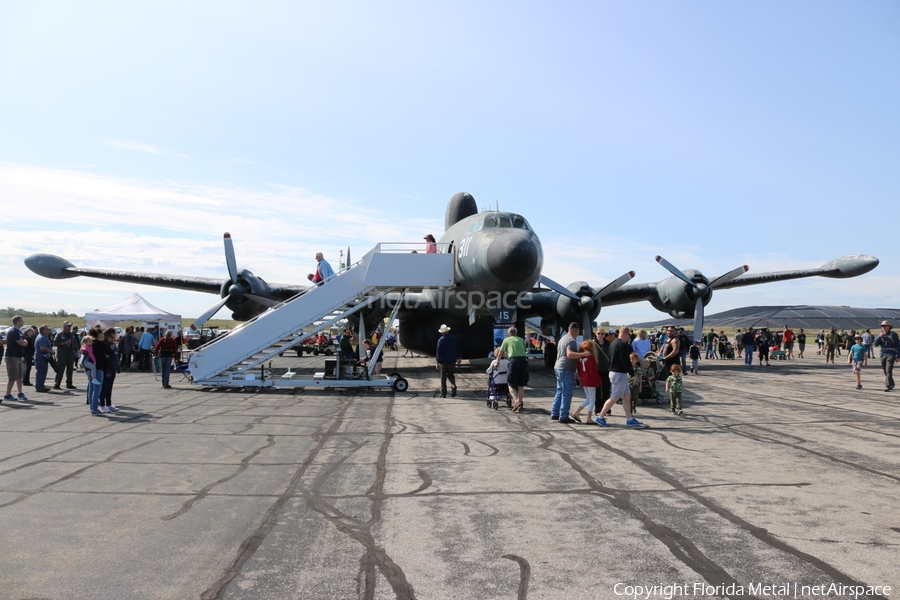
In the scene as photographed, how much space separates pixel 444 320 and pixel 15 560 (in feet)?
66.1

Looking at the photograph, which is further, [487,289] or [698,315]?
[698,315]

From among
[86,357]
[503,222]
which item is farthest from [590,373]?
[86,357]

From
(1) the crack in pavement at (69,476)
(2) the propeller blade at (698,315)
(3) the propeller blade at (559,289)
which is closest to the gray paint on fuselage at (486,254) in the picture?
(3) the propeller blade at (559,289)

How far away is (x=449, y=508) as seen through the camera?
229 inches

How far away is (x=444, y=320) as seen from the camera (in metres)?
24.4

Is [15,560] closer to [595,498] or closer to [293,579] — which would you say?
[293,579]

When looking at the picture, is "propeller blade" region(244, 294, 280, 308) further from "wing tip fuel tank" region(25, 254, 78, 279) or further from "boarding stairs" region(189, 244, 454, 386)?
"wing tip fuel tank" region(25, 254, 78, 279)

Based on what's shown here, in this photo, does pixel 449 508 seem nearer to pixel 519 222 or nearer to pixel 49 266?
pixel 519 222

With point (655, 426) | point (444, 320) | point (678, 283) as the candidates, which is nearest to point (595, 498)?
point (655, 426)

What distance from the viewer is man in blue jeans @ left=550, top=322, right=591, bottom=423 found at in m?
11.1

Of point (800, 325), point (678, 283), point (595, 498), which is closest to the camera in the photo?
point (595, 498)

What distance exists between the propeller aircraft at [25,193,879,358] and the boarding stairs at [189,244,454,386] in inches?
34.7

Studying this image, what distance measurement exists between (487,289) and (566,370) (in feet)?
22.3

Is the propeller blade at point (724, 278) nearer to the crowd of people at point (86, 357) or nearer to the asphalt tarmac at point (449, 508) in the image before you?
the asphalt tarmac at point (449, 508)
